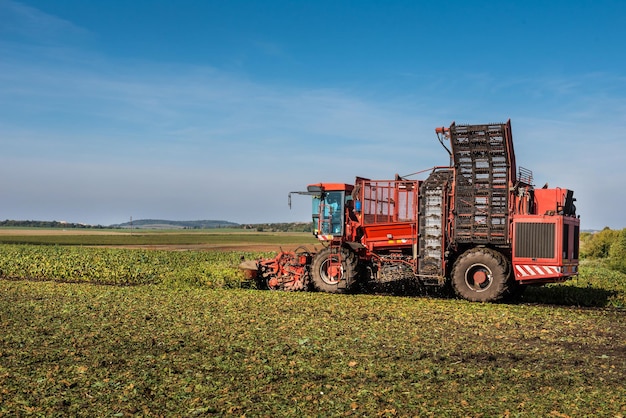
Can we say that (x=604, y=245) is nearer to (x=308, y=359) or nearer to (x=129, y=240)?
(x=308, y=359)

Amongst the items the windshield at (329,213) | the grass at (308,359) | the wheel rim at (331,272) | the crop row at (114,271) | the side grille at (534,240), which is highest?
the windshield at (329,213)

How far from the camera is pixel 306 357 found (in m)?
10.7

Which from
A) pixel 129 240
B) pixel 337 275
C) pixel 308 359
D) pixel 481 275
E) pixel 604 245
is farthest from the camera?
pixel 129 240

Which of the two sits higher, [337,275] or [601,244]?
[601,244]

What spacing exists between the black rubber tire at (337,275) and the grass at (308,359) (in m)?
2.62

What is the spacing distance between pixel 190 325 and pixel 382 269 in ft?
25.0

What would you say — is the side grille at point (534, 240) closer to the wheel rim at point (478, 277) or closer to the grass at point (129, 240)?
the wheel rim at point (478, 277)

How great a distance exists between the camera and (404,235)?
64.0 feet

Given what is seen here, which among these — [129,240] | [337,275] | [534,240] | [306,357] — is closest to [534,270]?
[534,240]

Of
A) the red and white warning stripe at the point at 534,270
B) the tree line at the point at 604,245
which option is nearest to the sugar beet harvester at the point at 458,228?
the red and white warning stripe at the point at 534,270

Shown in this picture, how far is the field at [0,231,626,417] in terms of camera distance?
26.8 ft

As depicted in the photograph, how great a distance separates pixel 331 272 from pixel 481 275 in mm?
4813

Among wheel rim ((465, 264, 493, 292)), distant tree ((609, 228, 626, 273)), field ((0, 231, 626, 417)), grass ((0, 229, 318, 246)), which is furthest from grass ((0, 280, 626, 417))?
grass ((0, 229, 318, 246))

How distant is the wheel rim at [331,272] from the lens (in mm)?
20156
